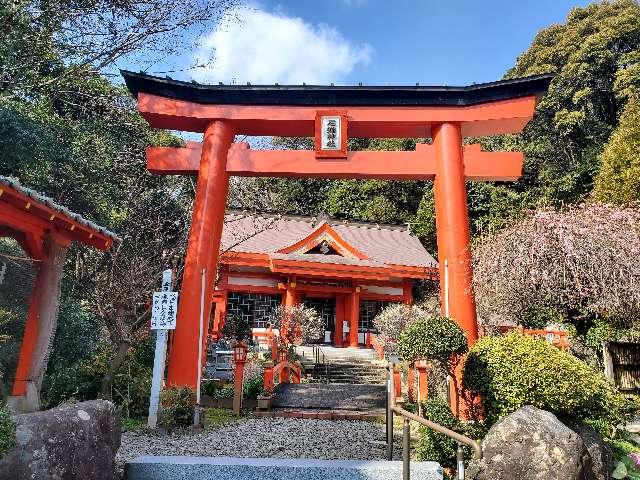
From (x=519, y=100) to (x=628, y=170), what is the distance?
30.6 feet

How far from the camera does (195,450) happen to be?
6.33 m

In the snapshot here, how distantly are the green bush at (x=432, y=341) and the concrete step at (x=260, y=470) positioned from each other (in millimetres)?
1676

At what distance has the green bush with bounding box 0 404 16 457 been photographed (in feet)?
11.2

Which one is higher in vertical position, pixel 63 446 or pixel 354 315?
pixel 354 315

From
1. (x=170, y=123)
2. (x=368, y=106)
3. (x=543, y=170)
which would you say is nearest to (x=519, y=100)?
(x=368, y=106)

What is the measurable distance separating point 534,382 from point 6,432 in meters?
5.17

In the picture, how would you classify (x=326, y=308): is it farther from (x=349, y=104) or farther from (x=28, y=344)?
(x=28, y=344)

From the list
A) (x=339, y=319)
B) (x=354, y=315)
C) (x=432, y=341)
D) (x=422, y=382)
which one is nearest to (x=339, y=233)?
(x=339, y=319)

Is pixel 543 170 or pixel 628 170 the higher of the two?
pixel 543 170

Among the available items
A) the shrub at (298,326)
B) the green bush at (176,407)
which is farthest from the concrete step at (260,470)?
the shrub at (298,326)

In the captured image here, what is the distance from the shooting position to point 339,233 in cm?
2242

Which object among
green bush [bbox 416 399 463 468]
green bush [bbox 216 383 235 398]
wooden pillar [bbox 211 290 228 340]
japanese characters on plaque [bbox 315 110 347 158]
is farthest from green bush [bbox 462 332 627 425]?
wooden pillar [bbox 211 290 228 340]

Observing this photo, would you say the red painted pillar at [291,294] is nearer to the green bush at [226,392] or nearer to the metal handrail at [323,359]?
the metal handrail at [323,359]

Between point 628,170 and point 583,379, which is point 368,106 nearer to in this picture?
point 583,379
